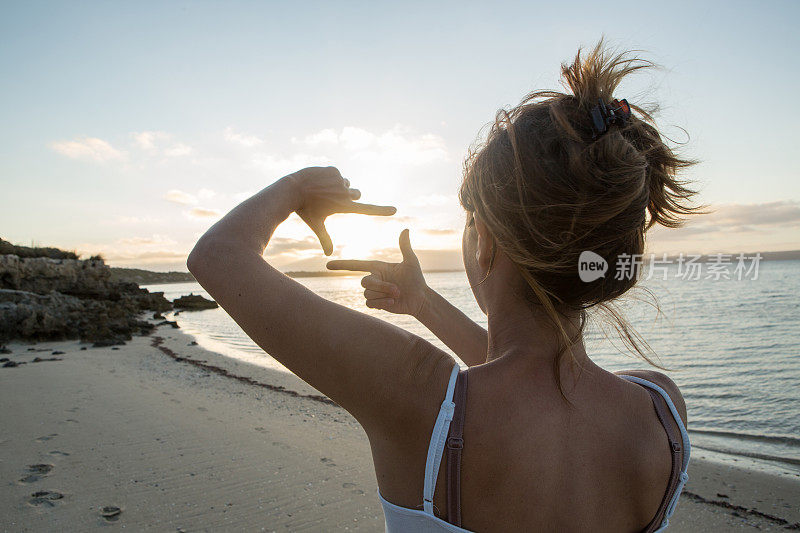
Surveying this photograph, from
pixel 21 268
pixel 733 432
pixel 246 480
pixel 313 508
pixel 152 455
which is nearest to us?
pixel 313 508

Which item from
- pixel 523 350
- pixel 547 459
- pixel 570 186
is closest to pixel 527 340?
pixel 523 350

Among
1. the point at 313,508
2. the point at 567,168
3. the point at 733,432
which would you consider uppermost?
the point at 567,168

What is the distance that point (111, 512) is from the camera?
3465 mm

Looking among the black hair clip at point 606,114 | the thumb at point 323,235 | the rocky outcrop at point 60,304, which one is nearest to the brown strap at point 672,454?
the black hair clip at point 606,114

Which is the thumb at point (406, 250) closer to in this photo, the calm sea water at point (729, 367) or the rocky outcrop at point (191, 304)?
the calm sea water at point (729, 367)

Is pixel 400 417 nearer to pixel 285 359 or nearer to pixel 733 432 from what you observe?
pixel 285 359

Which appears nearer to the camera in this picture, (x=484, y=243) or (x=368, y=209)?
(x=484, y=243)

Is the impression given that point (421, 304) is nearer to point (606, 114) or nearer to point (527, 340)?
point (527, 340)

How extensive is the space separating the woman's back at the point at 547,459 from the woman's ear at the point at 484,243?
0.99ft

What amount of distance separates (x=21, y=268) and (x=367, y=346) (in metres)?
26.4

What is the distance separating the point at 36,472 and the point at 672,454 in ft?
16.3

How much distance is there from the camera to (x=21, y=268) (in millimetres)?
20891

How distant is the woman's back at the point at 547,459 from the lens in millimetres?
1022

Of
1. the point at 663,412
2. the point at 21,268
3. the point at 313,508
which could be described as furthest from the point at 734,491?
the point at 21,268
